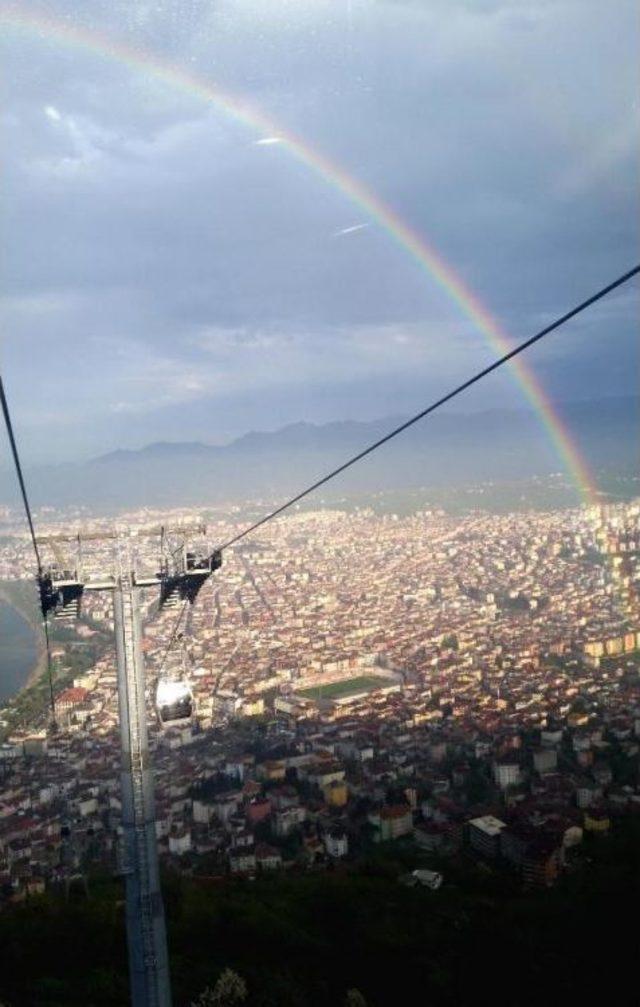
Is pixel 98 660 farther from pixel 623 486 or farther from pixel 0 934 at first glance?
pixel 623 486

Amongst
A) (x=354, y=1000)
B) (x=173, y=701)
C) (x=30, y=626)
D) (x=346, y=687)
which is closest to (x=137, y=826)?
(x=173, y=701)

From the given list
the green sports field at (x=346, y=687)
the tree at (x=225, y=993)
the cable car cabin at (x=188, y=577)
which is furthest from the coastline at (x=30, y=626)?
the cable car cabin at (x=188, y=577)

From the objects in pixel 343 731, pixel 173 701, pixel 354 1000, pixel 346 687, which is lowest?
pixel 354 1000

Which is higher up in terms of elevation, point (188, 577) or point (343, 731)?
point (188, 577)

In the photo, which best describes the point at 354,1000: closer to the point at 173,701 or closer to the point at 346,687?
the point at 173,701

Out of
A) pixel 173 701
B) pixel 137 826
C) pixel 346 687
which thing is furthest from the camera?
pixel 346 687

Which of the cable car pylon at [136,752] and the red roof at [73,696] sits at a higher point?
the cable car pylon at [136,752]

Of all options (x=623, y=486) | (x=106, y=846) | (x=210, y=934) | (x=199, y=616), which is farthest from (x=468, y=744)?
(x=623, y=486)

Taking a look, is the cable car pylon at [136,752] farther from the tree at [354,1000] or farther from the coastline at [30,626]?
the coastline at [30,626]
